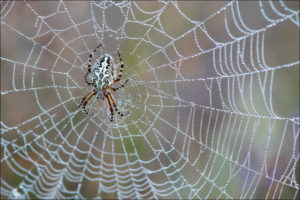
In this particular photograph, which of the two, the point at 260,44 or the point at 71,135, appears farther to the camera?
the point at 71,135

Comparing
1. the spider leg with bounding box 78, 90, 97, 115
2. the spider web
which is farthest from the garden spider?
the spider web

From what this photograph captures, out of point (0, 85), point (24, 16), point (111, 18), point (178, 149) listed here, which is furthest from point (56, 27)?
point (178, 149)

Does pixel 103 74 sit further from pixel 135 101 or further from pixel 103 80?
pixel 135 101

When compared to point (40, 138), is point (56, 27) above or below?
above

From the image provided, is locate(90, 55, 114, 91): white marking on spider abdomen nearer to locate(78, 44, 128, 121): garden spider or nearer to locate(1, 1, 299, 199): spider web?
locate(78, 44, 128, 121): garden spider

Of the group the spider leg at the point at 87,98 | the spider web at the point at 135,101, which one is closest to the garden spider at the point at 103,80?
the spider leg at the point at 87,98

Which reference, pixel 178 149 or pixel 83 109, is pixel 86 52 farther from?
pixel 178 149

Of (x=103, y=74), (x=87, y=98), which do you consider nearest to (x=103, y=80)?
(x=103, y=74)
